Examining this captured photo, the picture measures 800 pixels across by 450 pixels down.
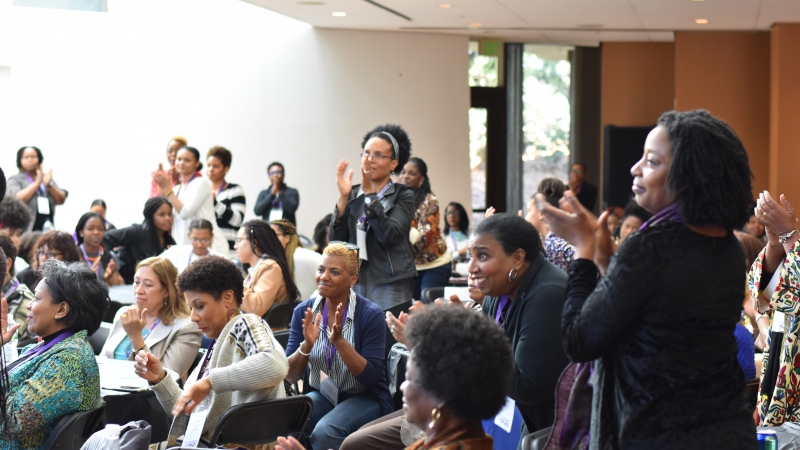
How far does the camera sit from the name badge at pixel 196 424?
2953 mm

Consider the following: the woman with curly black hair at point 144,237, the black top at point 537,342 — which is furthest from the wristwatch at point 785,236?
the woman with curly black hair at point 144,237

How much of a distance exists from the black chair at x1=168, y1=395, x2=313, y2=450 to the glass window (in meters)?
12.4

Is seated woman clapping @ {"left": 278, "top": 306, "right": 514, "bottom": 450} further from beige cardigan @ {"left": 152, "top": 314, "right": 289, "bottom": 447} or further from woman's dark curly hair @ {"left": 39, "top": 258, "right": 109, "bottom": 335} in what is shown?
woman's dark curly hair @ {"left": 39, "top": 258, "right": 109, "bottom": 335}

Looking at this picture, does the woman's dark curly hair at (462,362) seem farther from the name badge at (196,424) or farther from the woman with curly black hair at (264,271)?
the woman with curly black hair at (264,271)

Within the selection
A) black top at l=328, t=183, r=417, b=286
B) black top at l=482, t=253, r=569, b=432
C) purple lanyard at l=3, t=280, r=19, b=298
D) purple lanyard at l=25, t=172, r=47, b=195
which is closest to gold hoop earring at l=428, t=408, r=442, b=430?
black top at l=482, t=253, r=569, b=432

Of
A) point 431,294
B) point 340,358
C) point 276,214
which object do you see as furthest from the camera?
point 276,214

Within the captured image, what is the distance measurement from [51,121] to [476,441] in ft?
30.8

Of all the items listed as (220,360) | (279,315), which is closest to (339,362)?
(220,360)

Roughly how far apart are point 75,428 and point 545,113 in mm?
13205

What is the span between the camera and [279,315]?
512 centimetres

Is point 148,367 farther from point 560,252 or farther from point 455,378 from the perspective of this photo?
point 560,252

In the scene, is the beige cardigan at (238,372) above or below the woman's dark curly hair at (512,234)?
below

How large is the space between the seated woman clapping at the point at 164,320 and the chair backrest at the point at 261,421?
0.92m

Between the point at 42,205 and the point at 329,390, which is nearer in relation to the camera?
the point at 329,390
